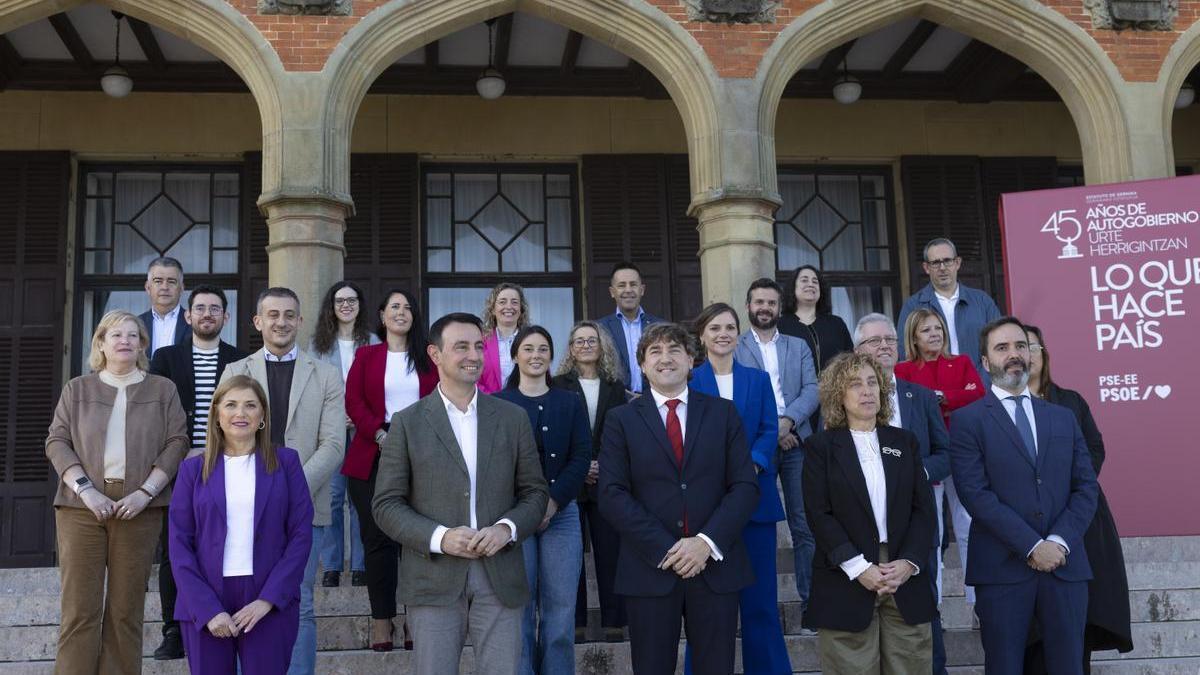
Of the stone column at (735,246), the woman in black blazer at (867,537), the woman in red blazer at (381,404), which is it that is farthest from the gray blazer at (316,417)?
the stone column at (735,246)

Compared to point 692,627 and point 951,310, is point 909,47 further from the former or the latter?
point 692,627

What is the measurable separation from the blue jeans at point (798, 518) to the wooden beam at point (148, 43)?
653 cm

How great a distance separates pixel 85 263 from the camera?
34.8ft

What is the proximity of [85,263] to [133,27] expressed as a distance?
7.28 ft

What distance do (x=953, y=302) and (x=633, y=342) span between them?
188 cm

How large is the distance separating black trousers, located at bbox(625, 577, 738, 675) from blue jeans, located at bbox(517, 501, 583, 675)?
1.53 feet

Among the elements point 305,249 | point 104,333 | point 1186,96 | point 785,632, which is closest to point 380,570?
point 104,333

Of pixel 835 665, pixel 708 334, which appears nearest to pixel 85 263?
pixel 708 334

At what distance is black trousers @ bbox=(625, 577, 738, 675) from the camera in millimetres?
4406

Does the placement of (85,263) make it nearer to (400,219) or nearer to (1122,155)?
(400,219)

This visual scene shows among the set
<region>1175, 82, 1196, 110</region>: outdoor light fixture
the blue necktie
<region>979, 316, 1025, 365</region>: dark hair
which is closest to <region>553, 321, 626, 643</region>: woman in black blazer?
<region>979, 316, 1025, 365</region>: dark hair

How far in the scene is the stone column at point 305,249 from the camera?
800 cm

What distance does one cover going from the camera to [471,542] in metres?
4.15

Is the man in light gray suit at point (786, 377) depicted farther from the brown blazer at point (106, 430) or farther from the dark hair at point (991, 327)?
the brown blazer at point (106, 430)
